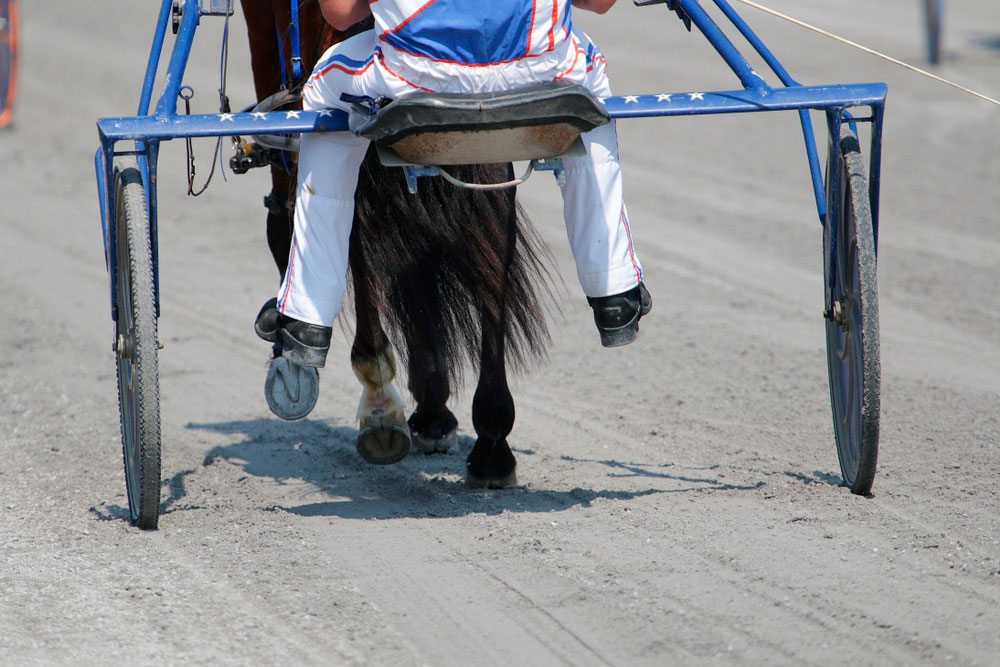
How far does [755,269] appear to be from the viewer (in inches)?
230

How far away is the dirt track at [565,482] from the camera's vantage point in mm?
2188

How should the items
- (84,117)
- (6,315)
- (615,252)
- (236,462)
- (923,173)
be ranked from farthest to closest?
1. (84,117)
2. (923,173)
3. (6,315)
4. (236,462)
5. (615,252)

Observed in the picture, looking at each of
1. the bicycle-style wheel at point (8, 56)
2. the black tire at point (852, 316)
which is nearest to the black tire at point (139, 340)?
the black tire at point (852, 316)

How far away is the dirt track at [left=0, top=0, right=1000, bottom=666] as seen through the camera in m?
2.19

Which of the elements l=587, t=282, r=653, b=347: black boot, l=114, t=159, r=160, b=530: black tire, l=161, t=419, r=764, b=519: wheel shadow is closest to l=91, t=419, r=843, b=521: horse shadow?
l=161, t=419, r=764, b=519: wheel shadow

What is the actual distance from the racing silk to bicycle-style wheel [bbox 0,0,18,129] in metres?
8.16

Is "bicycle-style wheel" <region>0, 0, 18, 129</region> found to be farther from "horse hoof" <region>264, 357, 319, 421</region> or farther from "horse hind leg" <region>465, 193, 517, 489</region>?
"horse hind leg" <region>465, 193, 517, 489</region>

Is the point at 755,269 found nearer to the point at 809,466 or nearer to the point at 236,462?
the point at 809,466

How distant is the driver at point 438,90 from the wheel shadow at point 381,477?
546 millimetres

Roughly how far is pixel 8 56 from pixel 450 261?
8.24 m

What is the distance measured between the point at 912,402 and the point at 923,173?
4294 mm

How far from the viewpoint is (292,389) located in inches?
122

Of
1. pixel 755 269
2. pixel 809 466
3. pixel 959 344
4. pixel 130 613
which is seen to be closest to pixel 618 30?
pixel 755 269

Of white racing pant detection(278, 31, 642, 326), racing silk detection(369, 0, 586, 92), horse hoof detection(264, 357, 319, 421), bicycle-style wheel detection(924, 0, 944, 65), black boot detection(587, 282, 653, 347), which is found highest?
bicycle-style wheel detection(924, 0, 944, 65)
